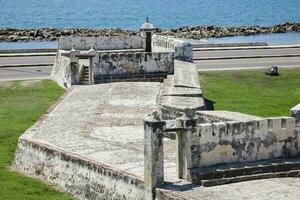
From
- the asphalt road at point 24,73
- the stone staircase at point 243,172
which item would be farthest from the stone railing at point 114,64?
the stone staircase at point 243,172

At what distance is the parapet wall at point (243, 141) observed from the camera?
18391mm

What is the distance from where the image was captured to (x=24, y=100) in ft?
108

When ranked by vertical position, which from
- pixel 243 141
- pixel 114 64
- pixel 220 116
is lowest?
pixel 243 141

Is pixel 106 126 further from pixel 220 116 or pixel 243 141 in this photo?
pixel 243 141

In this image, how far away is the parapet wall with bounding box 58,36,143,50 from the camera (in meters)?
42.8

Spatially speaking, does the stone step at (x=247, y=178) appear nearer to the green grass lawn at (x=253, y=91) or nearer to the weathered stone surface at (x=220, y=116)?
the weathered stone surface at (x=220, y=116)

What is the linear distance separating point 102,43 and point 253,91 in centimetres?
1079

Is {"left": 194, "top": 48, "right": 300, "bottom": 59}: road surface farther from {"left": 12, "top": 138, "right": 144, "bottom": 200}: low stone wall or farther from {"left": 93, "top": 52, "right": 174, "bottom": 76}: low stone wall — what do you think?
{"left": 12, "top": 138, "right": 144, "bottom": 200}: low stone wall

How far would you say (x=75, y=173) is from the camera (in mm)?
20891

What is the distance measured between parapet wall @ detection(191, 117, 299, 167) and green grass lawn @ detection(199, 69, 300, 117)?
9498 millimetres

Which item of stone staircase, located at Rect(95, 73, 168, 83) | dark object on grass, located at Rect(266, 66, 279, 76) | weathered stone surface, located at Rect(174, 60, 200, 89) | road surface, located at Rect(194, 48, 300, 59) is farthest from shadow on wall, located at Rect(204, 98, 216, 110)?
road surface, located at Rect(194, 48, 300, 59)

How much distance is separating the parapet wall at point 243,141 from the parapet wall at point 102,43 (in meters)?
24.3

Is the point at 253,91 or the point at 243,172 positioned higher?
the point at 253,91

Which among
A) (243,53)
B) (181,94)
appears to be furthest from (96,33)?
(181,94)
